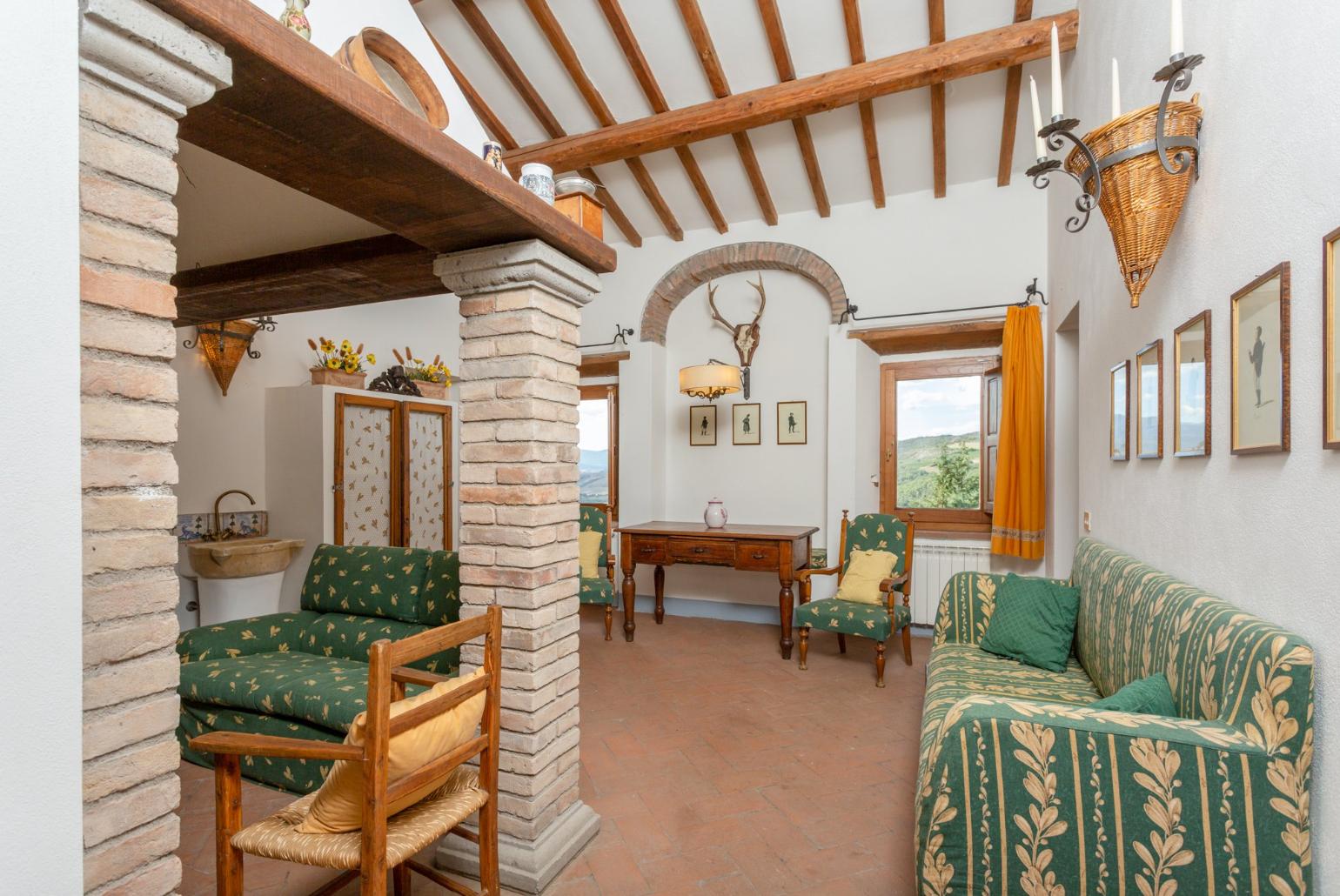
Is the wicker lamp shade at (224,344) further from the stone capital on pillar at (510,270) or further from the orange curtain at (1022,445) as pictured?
the orange curtain at (1022,445)

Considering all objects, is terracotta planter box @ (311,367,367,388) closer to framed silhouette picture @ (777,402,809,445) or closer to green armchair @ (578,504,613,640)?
green armchair @ (578,504,613,640)

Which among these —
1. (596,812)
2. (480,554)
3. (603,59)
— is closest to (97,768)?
(480,554)

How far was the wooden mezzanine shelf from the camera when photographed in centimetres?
113

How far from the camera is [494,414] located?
2.04 meters

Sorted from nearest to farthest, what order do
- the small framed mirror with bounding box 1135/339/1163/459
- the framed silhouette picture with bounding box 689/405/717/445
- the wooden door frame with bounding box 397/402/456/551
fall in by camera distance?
the small framed mirror with bounding box 1135/339/1163/459 → the wooden door frame with bounding box 397/402/456/551 → the framed silhouette picture with bounding box 689/405/717/445

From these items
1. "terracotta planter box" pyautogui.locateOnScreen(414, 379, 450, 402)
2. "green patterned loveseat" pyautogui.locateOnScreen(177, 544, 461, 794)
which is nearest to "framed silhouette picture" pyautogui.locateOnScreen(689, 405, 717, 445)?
"terracotta planter box" pyautogui.locateOnScreen(414, 379, 450, 402)

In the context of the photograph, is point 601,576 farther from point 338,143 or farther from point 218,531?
point 338,143

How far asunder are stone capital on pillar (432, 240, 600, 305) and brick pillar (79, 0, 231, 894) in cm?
96

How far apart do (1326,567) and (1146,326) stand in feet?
4.38

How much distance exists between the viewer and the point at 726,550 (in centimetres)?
449

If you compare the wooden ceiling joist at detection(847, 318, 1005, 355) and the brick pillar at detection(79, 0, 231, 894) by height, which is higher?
the wooden ceiling joist at detection(847, 318, 1005, 355)

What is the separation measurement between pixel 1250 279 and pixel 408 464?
4992 mm

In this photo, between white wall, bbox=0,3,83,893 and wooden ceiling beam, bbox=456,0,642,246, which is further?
wooden ceiling beam, bbox=456,0,642,246

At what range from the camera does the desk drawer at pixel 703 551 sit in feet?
14.7
